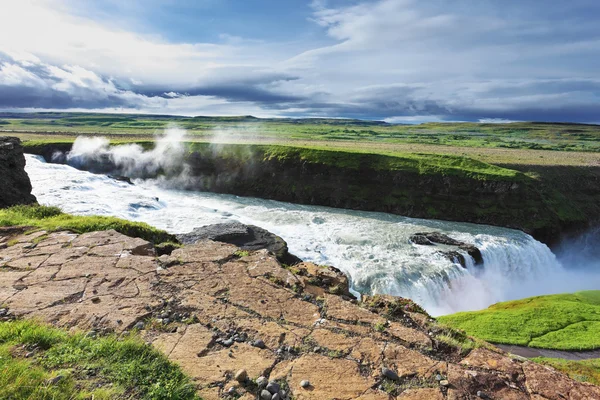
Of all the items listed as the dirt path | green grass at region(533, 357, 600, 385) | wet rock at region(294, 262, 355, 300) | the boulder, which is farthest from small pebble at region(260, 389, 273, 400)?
the dirt path

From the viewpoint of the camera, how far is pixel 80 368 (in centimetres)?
455

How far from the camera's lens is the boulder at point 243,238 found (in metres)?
20.1

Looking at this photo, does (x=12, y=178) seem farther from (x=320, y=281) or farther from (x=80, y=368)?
(x=320, y=281)

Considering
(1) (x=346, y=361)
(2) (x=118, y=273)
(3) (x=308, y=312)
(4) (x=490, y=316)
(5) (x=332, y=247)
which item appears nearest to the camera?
(1) (x=346, y=361)

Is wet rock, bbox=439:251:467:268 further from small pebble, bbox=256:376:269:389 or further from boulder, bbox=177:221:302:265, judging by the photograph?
small pebble, bbox=256:376:269:389

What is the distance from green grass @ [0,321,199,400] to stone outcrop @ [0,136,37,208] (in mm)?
12610

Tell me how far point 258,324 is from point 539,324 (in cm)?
1831

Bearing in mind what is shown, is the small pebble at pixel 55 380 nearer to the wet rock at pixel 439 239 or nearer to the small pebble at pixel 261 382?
the small pebble at pixel 261 382

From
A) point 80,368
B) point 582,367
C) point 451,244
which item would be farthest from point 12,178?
point 451,244

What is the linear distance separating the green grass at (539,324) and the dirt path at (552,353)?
0.23m

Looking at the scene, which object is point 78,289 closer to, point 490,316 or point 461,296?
point 490,316

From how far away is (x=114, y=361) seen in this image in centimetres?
479

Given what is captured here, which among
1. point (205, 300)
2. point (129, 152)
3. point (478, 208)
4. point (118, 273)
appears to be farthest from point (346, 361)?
point (129, 152)

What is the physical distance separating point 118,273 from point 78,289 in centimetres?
95
